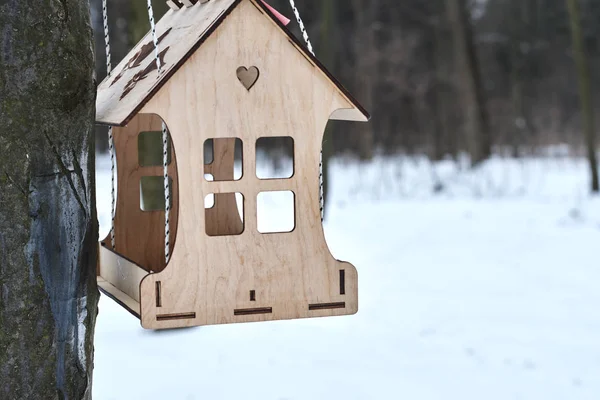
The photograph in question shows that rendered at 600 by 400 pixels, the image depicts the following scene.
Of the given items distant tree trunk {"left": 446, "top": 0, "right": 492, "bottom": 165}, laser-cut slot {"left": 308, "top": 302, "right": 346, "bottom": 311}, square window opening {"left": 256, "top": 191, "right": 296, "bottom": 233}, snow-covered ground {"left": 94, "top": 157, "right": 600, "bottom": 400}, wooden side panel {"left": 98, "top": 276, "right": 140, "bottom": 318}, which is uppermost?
distant tree trunk {"left": 446, "top": 0, "right": 492, "bottom": 165}

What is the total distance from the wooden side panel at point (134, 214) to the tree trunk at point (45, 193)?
34.2 inches

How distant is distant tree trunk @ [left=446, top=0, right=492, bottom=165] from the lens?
14891 mm

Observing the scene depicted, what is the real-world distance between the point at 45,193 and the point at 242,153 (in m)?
0.52

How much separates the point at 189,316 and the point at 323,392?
2.86 meters

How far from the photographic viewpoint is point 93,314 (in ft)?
6.84

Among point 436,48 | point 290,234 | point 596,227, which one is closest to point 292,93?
point 290,234

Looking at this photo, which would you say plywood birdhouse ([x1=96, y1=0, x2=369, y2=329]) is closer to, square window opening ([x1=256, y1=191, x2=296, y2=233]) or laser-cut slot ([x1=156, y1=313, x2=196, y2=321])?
laser-cut slot ([x1=156, y1=313, x2=196, y2=321])

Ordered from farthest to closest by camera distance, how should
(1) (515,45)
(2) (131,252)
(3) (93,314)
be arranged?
(1) (515,45)
(2) (131,252)
(3) (93,314)

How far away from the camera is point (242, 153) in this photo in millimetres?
2209

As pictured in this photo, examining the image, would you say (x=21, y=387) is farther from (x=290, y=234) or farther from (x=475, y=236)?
(x=475, y=236)

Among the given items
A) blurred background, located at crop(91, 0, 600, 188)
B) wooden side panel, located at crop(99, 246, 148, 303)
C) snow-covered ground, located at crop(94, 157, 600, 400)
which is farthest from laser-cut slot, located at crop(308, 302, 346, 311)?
blurred background, located at crop(91, 0, 600, 188)

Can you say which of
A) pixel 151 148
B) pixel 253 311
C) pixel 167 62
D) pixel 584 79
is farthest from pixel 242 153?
pixel 584 79

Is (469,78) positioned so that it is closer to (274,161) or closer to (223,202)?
(274,161)

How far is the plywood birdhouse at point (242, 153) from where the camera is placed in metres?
2.09
